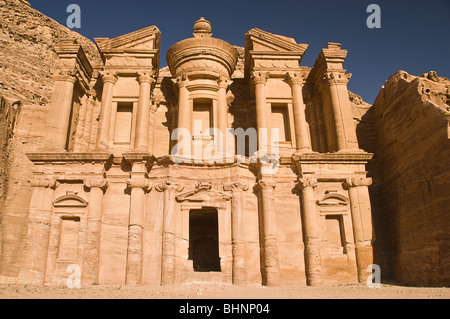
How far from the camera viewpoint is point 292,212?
15797mm

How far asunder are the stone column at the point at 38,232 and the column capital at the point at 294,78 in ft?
39.7

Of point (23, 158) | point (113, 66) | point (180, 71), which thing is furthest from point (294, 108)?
point (23, 158)

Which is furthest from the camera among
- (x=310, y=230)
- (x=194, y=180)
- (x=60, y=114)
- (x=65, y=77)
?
(x=65, y=77)

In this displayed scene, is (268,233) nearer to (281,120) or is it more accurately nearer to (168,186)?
(168,186)

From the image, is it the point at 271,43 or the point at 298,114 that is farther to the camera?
the point at 271,43

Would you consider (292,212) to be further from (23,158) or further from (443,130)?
(23,158)

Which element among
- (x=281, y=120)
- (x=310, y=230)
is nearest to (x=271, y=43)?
(x=281, y=120)

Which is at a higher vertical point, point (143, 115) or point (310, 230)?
point (143, 115)

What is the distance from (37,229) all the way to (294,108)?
12735 millimetres

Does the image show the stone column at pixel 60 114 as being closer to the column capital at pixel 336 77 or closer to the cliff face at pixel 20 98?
the cliff face at pixel 20 98

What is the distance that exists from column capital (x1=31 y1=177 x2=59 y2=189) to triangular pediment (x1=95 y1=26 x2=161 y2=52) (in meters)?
7.33

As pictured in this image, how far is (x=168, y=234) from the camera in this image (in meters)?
14.8

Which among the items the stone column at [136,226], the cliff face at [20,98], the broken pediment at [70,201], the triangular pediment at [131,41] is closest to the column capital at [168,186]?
the stone column at [136,226]

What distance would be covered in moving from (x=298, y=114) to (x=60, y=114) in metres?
11.3
